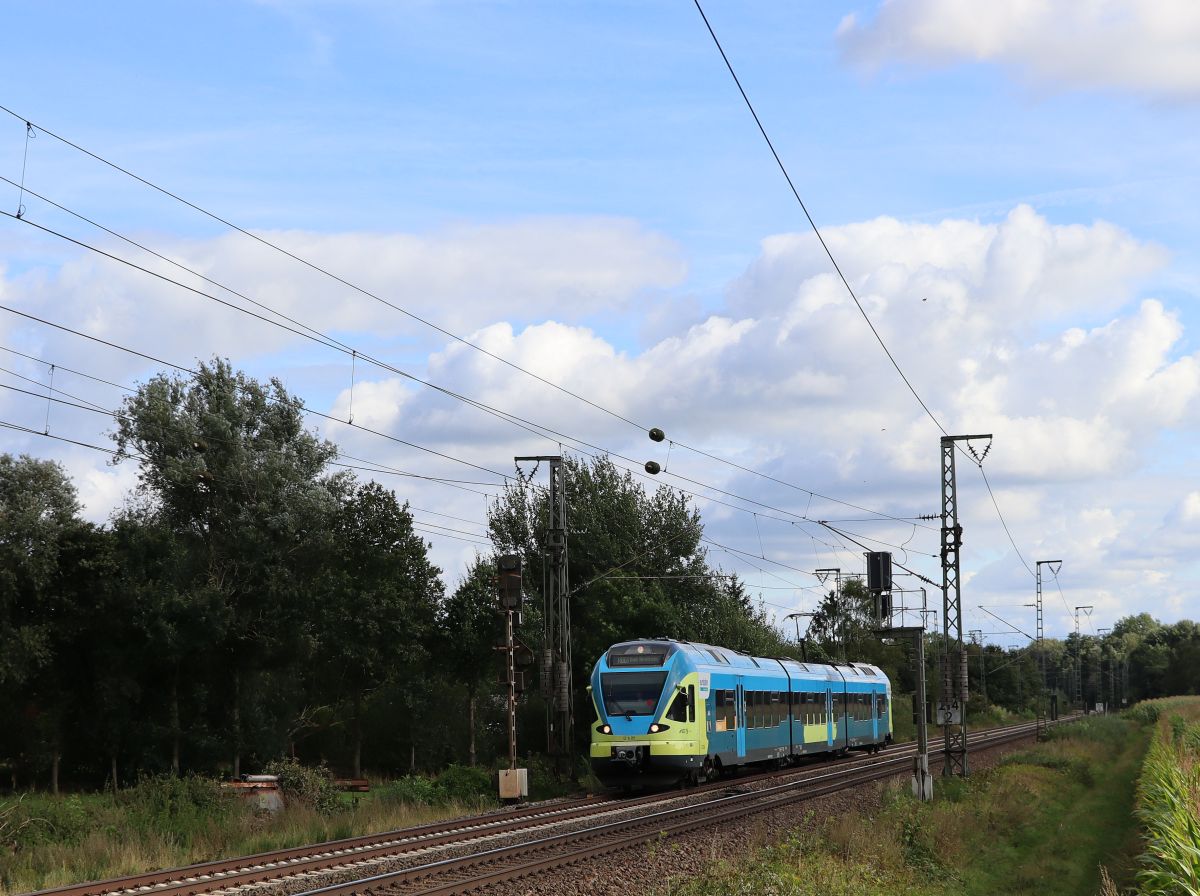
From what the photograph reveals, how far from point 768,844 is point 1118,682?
145 metres

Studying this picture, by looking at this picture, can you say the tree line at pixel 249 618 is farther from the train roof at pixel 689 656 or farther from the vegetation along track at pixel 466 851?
the vegetation along track at pixel 466 851

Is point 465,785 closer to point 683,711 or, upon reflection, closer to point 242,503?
point 683,711

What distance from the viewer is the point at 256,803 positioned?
97.5 ft

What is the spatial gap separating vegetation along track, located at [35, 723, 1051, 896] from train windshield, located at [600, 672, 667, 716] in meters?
2.18

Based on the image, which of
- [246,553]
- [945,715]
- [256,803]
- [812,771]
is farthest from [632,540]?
[256,803]

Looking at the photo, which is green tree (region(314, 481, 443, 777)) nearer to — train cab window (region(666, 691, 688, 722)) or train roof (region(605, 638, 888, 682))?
train roof (region(605, 638, 888, 682))

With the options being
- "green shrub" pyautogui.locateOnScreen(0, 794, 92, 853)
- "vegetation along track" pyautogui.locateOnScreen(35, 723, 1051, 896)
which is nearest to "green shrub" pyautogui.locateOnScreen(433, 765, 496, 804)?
"vegetation along track" pyautogui.locateOnScreen(35, 723, 1051, 896)

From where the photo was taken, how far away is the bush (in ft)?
102

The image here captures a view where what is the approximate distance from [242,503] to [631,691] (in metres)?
28.0

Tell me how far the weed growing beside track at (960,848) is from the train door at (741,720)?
5553mm

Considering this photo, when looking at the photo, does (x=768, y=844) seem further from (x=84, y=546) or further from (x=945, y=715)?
(x=84, y=546)

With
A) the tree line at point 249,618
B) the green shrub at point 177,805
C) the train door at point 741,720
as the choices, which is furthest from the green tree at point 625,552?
the green shrub at point 177,805

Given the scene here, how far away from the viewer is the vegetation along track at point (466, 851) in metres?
18.2

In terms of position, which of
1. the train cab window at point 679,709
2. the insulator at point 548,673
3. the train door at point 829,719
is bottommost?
the train door at point 829,719
